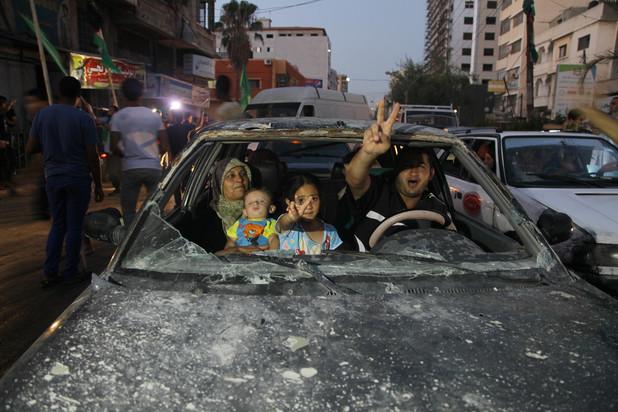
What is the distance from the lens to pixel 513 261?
76.4 inches

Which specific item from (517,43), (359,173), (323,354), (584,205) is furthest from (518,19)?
(323,354)

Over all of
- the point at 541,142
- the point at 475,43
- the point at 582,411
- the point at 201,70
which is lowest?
the point at 582,411

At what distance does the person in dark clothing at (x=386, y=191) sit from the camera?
2762 mm

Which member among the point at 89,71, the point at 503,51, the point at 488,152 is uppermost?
the point at 503,51

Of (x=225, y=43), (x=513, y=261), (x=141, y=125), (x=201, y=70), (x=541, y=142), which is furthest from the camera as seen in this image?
(x=225, y=43)

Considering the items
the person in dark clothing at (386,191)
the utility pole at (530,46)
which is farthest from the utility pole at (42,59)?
the utility pole at (530,46)

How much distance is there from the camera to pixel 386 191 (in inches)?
118

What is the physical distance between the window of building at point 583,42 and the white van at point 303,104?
29825 mm

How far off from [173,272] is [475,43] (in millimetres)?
91088

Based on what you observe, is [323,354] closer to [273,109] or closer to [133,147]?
[133,147]

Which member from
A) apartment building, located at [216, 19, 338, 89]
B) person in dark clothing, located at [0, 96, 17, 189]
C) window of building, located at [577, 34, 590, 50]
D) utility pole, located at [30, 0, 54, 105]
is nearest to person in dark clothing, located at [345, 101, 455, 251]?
utility pole, located at [30, 0, 54, 105]

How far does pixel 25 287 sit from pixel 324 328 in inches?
155

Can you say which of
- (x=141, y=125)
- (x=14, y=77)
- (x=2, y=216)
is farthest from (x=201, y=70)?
(x=141, y=125)

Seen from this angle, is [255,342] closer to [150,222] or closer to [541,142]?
[150,222]
